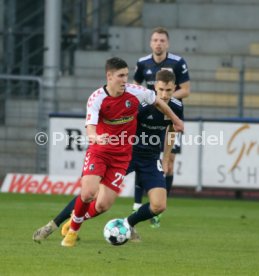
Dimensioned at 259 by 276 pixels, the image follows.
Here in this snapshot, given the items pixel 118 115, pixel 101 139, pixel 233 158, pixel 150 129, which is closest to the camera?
pixel 101 139

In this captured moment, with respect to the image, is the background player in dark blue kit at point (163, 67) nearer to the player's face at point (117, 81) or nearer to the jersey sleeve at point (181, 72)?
the jersey sleeve at point (181, 72)

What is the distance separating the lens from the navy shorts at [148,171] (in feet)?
37.2

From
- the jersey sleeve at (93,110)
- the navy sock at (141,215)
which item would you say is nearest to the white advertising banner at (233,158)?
the navy sock at (141,215)

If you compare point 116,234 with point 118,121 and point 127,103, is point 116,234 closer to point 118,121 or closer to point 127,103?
point 118,121

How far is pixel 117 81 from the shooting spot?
34.9 ft

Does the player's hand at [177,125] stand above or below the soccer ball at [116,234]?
above

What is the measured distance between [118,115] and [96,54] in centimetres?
1172

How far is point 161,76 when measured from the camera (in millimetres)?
11406

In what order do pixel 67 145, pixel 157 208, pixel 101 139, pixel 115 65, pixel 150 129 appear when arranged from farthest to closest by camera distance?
1. pixel 67 145
2. pixel 150 129
3. pixel 157 208
4. pixel 115 65
5. pixel 101 139

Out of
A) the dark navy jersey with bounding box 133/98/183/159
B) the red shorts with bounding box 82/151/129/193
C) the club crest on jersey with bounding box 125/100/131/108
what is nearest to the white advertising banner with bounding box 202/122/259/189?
the dark navy jersey with bounding box 133/98/183/159

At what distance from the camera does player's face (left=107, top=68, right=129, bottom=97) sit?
10.6 m

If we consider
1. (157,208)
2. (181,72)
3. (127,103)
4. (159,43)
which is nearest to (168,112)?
(127,103)

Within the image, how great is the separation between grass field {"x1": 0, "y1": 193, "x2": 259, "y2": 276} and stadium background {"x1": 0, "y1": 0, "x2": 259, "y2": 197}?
13.8 feet

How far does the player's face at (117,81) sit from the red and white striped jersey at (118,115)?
58mm
